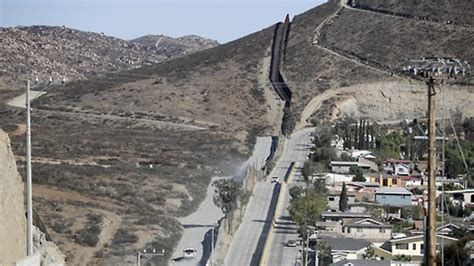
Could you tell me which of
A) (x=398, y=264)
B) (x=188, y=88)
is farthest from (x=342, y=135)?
(x=398, y=264)

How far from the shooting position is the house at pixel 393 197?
57.6 m

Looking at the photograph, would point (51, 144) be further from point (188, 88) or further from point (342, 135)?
point (188, 88)

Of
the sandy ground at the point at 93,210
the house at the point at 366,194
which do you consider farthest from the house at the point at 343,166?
the sandy ground at the point at 93,210

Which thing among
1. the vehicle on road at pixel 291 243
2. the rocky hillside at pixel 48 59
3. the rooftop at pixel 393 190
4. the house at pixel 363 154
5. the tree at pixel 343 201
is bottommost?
the vehicle on road at pixel 291 243

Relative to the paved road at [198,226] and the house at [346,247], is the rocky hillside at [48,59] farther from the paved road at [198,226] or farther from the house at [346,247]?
the house at [346,247]

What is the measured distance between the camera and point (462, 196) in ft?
190

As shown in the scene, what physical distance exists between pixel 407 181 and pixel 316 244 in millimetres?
19786

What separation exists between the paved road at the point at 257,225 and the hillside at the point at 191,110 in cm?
258

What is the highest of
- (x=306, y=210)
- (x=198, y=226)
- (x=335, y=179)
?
(x=335, y=179)

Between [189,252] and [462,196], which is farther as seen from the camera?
[462,196]

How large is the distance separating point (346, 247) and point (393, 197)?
567 inches

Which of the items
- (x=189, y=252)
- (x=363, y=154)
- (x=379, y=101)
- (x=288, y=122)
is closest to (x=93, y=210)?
(x=189, y=252)

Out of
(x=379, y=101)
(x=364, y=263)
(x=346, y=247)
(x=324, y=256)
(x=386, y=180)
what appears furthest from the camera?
(x=379, y=101)

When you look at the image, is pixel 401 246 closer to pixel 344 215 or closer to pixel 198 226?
pixel 344 215
